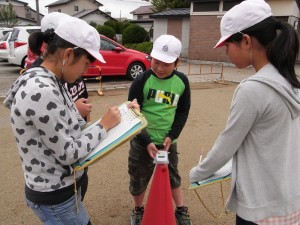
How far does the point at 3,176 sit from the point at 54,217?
2300 mm

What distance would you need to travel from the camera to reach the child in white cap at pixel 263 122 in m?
1.29

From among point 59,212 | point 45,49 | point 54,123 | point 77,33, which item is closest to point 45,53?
point 45,49

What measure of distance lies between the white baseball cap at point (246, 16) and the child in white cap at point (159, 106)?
3.12ft

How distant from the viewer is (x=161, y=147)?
246 centimetres

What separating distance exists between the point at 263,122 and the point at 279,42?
35cm

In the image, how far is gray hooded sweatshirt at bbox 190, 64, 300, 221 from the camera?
1.28m

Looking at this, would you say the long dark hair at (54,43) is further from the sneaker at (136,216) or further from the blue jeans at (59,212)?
the sneaker at (136,216)

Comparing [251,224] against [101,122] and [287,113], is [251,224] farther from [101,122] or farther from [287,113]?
[101,122]

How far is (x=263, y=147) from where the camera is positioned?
4.40 ft

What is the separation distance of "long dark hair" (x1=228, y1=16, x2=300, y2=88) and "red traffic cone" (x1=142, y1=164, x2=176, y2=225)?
3.23 ft

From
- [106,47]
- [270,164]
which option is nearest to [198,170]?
[270,164]

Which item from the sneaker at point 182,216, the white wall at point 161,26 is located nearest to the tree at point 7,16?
the white wall at point 161,26

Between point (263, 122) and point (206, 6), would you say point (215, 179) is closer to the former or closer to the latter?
point (263, 122)

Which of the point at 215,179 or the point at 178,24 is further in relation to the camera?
the point at 178,24
